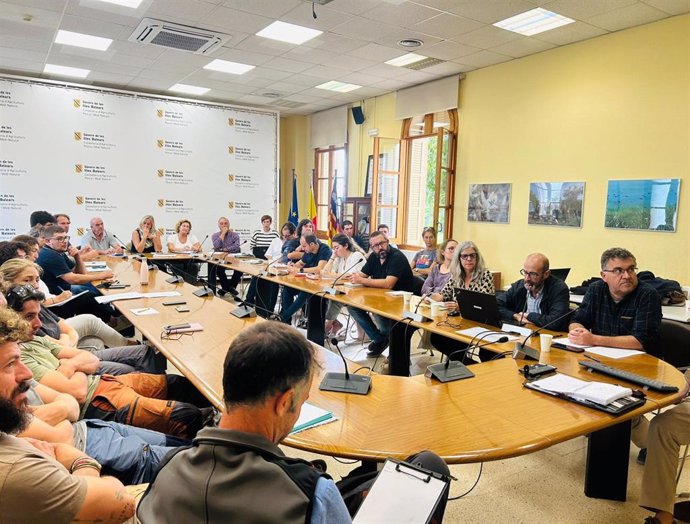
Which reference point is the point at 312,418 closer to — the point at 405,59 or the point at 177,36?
the point at 177,36

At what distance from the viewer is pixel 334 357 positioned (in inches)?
90.0

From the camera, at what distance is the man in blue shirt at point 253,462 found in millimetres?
883

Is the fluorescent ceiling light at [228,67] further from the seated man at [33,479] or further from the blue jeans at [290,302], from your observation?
the seated man at [33,479]

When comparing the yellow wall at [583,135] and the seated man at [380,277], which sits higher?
the yellow wall at [583,135]

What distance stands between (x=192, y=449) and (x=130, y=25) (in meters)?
5.39

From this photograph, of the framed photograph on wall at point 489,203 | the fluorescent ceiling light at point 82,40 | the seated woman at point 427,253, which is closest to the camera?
the fluorescent ceiling light at point 82,40

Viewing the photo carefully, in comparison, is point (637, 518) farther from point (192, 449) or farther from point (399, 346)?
point (192, 449)

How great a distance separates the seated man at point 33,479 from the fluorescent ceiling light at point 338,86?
6675mm

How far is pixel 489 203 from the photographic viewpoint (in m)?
6.35

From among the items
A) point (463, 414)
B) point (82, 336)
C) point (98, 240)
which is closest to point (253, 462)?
point (463, 414)

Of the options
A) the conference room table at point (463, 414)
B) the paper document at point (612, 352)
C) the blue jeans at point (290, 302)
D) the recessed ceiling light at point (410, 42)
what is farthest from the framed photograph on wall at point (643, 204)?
the blue jeans at point (290, 302)

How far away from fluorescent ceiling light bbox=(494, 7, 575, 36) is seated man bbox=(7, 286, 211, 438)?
4.49 meters

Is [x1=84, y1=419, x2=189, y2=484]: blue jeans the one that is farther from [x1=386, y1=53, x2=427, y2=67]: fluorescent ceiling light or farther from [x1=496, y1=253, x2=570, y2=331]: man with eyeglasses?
[x1=386, y1=53, x2=427, y2=67]: fluorescent ceiling light

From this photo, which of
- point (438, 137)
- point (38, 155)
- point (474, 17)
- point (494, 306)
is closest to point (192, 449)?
point (494, 306)
